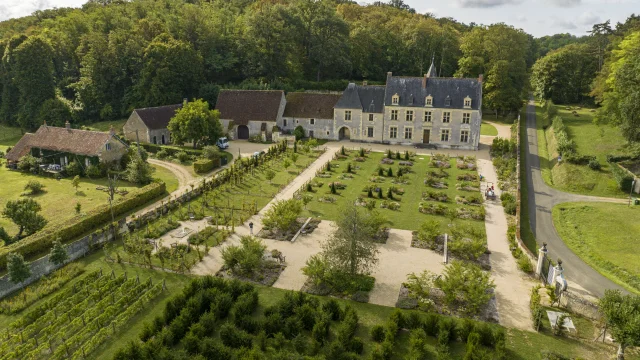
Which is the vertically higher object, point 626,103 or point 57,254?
point 626,103

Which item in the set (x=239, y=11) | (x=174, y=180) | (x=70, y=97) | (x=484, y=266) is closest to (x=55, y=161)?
(x=174, y=180)

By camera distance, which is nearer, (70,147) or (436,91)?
(70,147)

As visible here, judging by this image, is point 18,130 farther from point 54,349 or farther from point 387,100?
point 54,349

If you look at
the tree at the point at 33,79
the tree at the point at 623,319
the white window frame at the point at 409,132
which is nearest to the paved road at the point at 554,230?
the tree at the point at 623,319

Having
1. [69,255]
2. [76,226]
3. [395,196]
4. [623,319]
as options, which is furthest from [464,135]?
[69,255]

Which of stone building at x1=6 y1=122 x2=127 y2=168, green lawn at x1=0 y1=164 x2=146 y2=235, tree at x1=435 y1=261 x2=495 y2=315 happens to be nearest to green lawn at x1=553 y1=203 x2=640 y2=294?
tree at x1=435 y1=261 x2=495 y2=315

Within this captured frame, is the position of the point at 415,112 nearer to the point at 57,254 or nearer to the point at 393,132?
the point at 393,132

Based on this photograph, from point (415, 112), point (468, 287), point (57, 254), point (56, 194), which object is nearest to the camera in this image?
point (468, 287)
